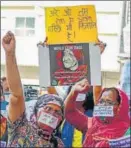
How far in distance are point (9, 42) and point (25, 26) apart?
355 centimetres

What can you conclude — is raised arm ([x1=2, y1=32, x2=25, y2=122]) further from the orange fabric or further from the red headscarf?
the red headscarf

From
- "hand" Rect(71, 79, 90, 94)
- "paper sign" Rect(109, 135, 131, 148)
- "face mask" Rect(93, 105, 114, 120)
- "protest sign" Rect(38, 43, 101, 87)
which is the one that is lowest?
"paper sign" Rect(109, 135, 131, 148)

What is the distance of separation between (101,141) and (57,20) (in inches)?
21.2

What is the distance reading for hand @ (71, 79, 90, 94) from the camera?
1.65 metres

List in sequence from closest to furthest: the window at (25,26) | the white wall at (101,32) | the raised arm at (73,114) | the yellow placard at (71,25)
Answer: the yellow placard at (71,25)
the raised arm at (73,114)
the white wall at (101,32)
the window at (25,26)

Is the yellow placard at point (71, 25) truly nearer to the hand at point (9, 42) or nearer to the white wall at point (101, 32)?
the hand at point (9, 42)

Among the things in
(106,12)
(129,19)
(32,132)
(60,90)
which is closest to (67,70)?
(60,90)

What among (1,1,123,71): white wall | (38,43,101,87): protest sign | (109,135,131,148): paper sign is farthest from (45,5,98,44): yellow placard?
(1,1,123,71): white wall

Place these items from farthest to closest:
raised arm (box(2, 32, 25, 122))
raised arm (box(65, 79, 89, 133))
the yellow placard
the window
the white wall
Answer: the window < the white wall < raised arm (box(65, 79, 89, 133)) < the yellow placard < raised arm (box(2, 32, 25, 122))

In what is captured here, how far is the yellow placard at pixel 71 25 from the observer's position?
64.0 inches

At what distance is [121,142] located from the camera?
65.3 inches

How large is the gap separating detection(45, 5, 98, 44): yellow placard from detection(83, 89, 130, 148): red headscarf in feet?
1.00

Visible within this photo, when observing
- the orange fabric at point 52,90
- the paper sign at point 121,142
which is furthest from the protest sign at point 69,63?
the paper sign at point 121,142

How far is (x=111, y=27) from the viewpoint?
5047 mm
